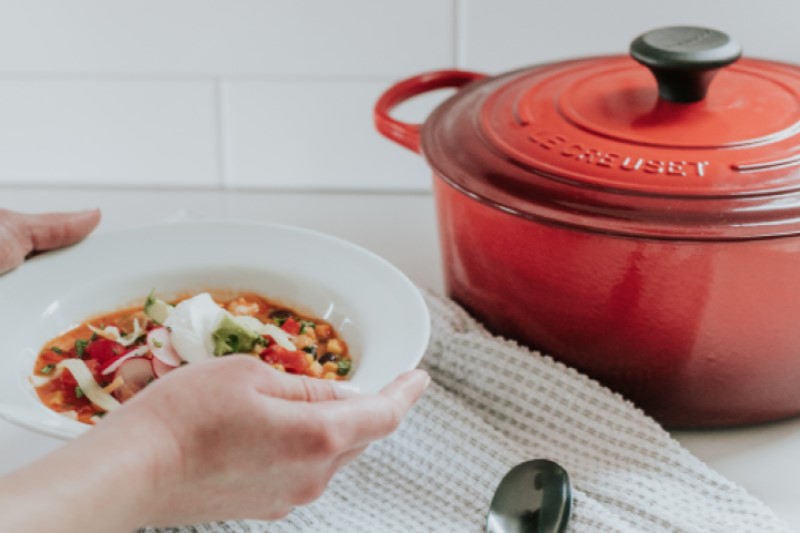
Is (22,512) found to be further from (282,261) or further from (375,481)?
(282,261)

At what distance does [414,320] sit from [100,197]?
729 mm

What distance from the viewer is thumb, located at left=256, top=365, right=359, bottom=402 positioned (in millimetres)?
634

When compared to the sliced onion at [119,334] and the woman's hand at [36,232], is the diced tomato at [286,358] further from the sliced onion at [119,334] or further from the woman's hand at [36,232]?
the woman's hand at [36,232]

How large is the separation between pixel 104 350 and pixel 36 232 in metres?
0.16

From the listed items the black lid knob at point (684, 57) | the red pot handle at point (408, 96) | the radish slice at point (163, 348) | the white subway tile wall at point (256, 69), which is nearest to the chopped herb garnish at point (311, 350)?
the radish slice at point (163, 348)

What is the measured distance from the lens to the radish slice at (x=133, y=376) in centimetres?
79

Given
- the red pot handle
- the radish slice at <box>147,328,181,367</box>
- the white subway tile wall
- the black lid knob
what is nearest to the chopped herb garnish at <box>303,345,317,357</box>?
the radish slice at <box>147,328,181,367</box>

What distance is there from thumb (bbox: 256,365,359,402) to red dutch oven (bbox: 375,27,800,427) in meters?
0.23

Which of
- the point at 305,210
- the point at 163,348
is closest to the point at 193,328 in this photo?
the point at 163,348

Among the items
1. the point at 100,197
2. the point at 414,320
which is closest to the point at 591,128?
the point at 414,320

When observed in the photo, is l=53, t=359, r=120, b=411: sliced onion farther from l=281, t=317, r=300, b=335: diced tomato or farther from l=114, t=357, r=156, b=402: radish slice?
l=281, t=317, r=300, b=335: diced tomato

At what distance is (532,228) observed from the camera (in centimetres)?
81

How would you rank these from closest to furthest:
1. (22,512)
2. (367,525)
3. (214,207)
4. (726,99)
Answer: (22,512) < (367,525) < (726,99) < (214,207)

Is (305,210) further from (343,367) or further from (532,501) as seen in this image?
(532,501)
